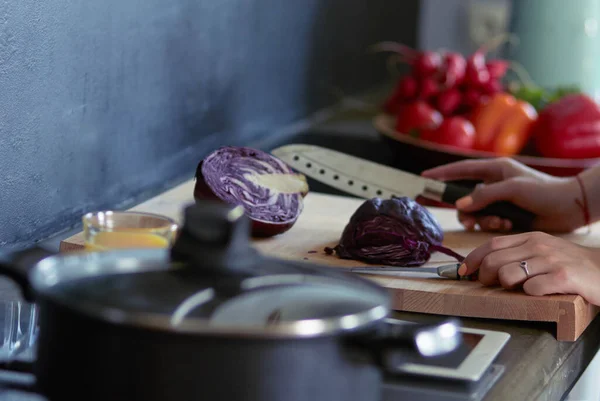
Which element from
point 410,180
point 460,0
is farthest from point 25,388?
point 460,0

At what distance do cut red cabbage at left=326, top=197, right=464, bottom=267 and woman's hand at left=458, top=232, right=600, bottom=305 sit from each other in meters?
0.08

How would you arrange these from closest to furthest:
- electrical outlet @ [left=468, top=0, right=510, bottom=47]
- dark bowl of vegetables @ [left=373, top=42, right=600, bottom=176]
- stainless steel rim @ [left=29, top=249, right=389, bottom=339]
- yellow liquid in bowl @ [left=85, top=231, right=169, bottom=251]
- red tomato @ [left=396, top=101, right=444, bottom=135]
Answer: stainless steel rim @ [left=29, top=249, right=389, bottom=339] → yellow liquid in bowl @ [left=85, top=231, right=169, bottom=251] → dark bowl of vegetables @ [left=373, top=42, right=600, bottom=176] → red tomato @ [left=396, top=101, right=444, bottom=135] → electrical outlet @ [left=468, top=0, right=510, bottom=47]

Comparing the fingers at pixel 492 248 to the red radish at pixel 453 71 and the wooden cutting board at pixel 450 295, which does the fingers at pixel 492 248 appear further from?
the red radish at pixel 453 71

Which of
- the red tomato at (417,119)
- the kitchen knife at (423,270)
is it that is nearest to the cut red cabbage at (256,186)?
the kitchen knife at (423,270)

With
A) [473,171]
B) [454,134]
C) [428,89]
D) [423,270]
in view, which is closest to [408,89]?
[428,89]

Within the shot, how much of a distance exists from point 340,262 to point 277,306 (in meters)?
0.57

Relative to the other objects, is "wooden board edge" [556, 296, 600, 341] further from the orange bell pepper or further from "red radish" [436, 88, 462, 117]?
"red radish" [436, 88, 462, 117]

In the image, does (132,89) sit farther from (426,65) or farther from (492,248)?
(426,65)

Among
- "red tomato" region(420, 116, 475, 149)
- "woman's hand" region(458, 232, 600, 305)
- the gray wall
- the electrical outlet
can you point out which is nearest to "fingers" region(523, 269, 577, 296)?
"woman's hand" region(458, 232, 600, 305)

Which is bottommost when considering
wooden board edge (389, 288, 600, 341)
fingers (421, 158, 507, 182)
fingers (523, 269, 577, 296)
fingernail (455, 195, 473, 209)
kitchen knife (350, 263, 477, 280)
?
wooden board edge (389, 288, 600, 341)

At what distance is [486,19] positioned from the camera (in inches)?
120

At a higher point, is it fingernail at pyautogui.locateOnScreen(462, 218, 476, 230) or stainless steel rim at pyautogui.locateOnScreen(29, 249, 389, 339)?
stainless steel rim at pyautogui.locateOnScreen(29, 249, 389, 339)

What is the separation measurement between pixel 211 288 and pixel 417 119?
1387 millimetres

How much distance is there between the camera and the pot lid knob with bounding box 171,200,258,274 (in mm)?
651
